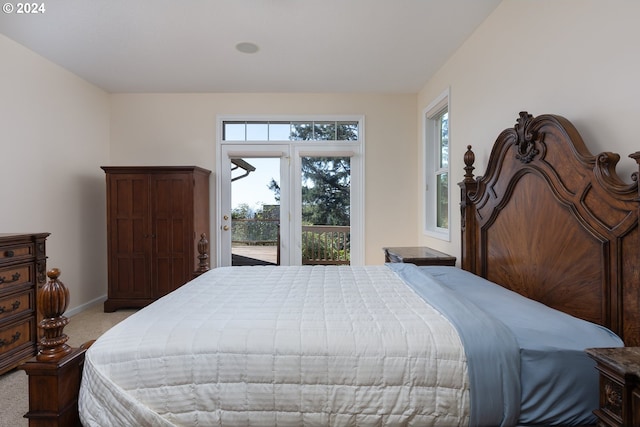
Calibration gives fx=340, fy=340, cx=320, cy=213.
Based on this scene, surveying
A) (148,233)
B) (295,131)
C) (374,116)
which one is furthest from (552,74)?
(148,233)

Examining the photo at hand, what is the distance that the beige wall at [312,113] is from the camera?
428cm

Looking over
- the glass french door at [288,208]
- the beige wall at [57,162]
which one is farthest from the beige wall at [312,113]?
the beige wall at [57,162]

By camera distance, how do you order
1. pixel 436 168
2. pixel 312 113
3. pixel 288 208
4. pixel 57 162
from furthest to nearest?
1. pixel 288 208
2. pixel 312 113
3. pixel 436 168
4. pixel 57 162

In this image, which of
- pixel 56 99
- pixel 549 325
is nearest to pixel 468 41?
pixel 549 325

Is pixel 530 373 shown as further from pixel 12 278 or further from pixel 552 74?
pixel 12 278

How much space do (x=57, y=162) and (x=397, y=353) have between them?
12.8 feet

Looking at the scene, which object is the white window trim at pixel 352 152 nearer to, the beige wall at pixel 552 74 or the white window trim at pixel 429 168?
the white window trim at pixel 429 168

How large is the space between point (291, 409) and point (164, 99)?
4.22 metres

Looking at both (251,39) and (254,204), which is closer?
(251,39)

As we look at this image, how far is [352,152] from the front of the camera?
4.29 m

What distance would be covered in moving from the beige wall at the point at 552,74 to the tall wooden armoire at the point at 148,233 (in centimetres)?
283

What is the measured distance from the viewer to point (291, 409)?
1.15 metres

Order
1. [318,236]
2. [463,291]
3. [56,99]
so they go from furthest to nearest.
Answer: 1. [318,236]
2. [56,99]
3. [463,291]

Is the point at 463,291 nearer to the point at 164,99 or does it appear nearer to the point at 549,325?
the point at 549,325
